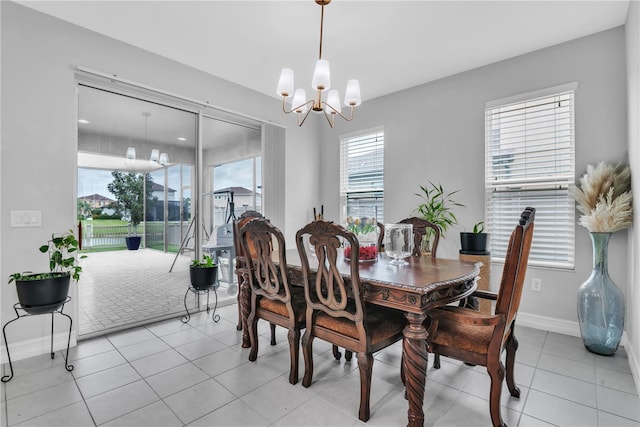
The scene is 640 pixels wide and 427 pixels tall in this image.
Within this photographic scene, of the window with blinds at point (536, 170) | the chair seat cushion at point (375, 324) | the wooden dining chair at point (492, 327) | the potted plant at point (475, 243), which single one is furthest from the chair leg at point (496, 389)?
the window with blinds at point (536, 170)

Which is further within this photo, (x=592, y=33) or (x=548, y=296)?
(x=548, y=296)

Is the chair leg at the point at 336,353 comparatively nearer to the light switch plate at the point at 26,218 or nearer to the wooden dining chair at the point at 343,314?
the wooden dining chair at the point at 343,314

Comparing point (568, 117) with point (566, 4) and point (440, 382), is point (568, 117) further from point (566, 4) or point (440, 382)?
point (440, 382)

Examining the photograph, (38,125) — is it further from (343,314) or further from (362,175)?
(362,175)

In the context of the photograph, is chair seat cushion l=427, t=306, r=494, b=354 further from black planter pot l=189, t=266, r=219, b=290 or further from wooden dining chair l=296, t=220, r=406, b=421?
black planter pot l=189, t=266, r=219, b=290

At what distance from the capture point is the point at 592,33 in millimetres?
2840

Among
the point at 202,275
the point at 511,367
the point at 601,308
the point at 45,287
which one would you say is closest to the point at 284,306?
the point at 202,275

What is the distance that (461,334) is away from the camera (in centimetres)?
171

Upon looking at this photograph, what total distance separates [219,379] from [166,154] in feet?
8.03

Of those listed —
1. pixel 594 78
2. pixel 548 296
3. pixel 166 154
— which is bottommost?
pixel 548 296

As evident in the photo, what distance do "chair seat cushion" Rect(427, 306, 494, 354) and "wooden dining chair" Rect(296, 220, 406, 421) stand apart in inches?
9.7

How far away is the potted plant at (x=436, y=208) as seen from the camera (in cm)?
355

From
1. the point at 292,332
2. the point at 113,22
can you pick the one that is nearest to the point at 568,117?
the point at 292,332

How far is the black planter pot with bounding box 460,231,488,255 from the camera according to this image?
3.11 m
